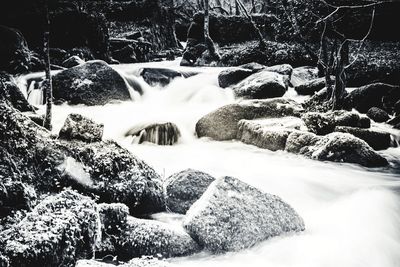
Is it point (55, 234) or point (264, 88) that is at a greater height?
point (264, 88)

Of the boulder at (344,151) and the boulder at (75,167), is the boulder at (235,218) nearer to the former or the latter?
the boulder at (75,167)

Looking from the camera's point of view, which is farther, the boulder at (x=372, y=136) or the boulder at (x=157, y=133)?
the boulder at (x=157, y=133)

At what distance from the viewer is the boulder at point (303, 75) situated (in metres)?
15.0

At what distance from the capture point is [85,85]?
36.9 ft

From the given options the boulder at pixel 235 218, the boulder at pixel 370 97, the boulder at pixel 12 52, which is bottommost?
the boulder at pixel 235 218

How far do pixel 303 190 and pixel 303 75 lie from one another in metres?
11.5

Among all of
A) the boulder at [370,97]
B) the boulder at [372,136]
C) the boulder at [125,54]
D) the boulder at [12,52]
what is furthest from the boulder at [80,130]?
the boulder at [125,54]

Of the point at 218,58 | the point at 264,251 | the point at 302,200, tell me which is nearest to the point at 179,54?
the point at 218,58

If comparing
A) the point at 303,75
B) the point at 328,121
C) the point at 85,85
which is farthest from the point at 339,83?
the point at 85,85

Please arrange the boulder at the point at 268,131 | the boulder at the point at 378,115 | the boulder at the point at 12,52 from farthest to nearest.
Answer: the boulder at the point at 12,52 < the boulder at the point at 378,115 < the boulder at the point at 268,131

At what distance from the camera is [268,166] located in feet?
22.5

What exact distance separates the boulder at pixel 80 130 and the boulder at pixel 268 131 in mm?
4649

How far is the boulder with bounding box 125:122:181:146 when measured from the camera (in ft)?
28.3

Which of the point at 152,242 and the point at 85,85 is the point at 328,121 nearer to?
the point at 152,242
